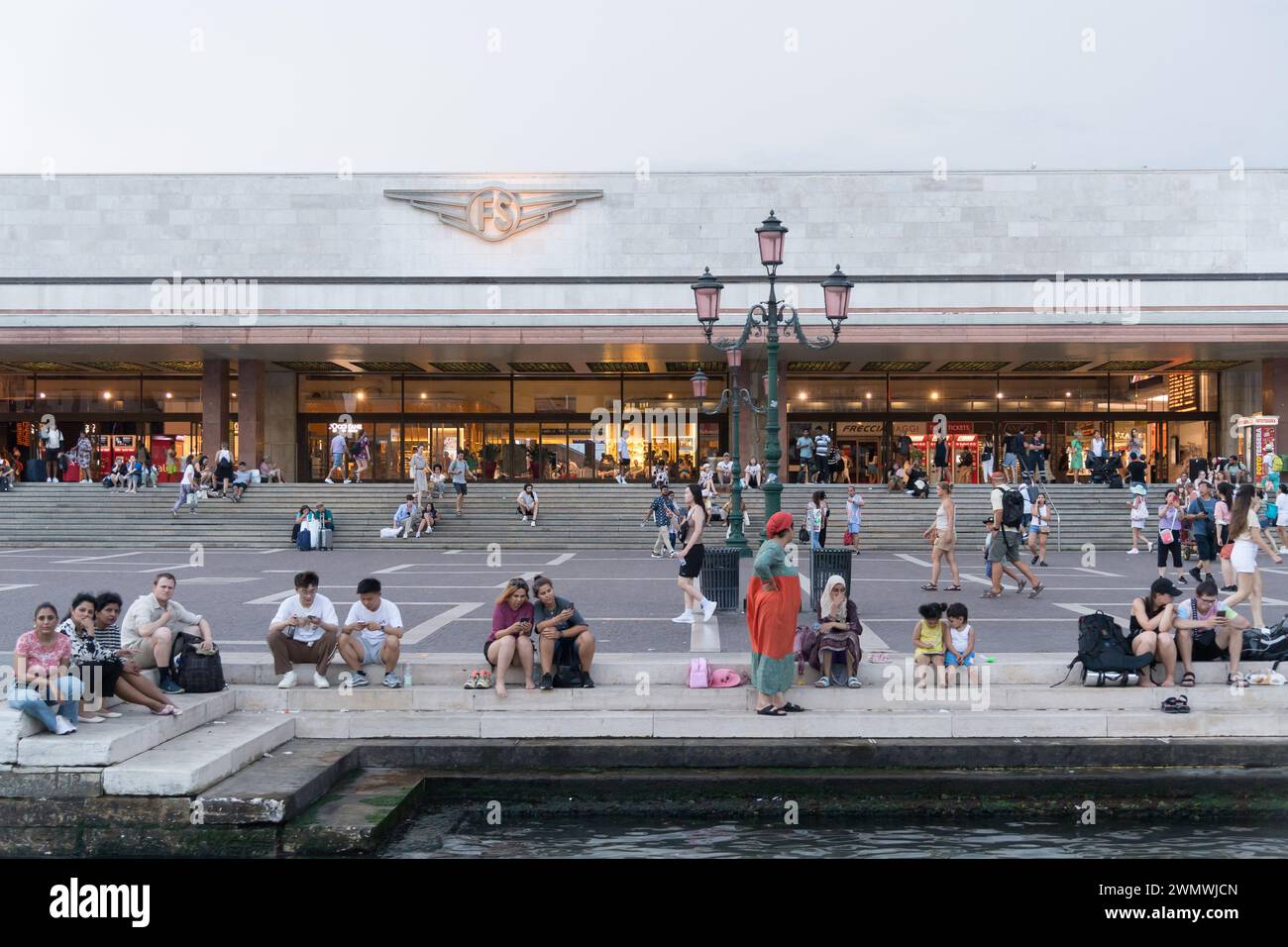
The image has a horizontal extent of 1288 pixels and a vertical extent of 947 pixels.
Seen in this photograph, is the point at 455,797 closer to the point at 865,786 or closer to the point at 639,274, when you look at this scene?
the point at 865,786

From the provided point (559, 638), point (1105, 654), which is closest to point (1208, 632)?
point (1105, 654)

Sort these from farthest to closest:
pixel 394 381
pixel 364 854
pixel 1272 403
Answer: pixel 394 381 < pixel 1272 403 < pixel 364 854

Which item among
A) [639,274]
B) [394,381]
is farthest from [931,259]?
[394,381]

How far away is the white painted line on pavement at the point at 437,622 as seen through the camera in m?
10.8

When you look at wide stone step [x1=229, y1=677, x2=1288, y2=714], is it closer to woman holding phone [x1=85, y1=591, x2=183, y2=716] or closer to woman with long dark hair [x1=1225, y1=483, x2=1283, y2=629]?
woman holding phone [x1=85, y1=591, x2=183, y2=716]

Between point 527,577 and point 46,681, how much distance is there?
10.8 metres

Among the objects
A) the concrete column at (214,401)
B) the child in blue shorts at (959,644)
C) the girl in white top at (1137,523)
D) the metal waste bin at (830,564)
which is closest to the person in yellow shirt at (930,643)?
the child in blue shorts at (959,644)

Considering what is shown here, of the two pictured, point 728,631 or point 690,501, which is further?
point 690,501

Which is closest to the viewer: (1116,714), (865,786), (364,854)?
(364,854)

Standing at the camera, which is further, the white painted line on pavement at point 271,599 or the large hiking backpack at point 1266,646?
the white painted line on pavement at point 271,599

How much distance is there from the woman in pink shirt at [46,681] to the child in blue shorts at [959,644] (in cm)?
679

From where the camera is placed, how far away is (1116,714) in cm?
816

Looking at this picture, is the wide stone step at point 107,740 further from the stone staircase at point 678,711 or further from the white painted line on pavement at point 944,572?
the white painted line on pavement at point 944,572
